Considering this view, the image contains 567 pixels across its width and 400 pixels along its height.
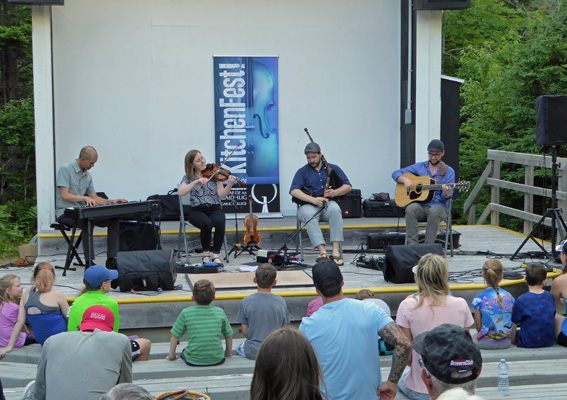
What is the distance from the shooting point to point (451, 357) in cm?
228

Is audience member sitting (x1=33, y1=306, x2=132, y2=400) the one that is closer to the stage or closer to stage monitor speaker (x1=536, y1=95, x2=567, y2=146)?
the stage

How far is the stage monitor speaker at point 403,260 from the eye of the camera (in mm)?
6414

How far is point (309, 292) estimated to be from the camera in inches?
243

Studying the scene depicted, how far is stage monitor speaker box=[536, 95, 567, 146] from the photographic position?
24.3 feet

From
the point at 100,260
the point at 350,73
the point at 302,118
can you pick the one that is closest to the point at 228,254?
the point at 100,260

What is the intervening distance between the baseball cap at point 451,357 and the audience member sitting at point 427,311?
164 centimetres

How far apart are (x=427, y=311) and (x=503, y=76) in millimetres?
11064

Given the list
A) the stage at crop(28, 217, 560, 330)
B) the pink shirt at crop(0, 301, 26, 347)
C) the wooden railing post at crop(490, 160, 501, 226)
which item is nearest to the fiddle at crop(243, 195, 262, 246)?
the stage at crop(28, 217, 560, 330)

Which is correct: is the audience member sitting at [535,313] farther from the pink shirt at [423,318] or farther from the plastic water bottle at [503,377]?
the pink shirt at [423,318]

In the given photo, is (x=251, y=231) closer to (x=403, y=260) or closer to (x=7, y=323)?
(x=403, y=260)

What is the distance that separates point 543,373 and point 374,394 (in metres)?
1.75

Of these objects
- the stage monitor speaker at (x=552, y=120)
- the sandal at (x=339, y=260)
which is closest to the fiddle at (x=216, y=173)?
the sandal at (x=339, y=260)

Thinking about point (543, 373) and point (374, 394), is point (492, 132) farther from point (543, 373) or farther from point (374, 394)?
point (374, 394)

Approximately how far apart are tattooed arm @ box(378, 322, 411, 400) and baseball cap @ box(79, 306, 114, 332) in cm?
153
